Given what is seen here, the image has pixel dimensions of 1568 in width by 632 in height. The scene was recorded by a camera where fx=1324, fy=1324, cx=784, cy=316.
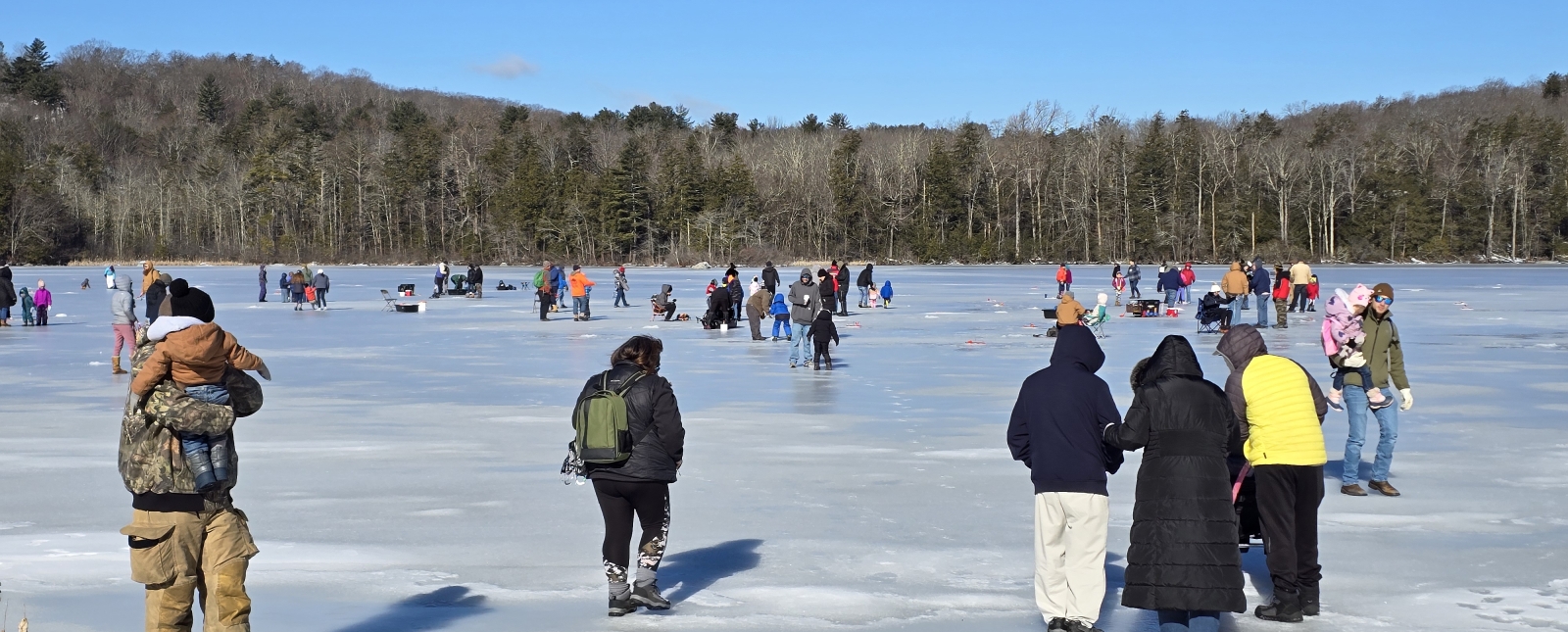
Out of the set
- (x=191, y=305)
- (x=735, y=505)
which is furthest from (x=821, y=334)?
(x=191, y=305)

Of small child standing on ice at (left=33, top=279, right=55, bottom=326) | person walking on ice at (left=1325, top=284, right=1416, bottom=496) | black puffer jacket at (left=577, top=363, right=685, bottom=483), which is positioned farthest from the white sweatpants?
small child standing on ice at (left=33, top=279, right=55, bottom=326)

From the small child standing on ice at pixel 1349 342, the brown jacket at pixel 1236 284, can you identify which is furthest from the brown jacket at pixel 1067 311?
the brown jacket at pixel 1236 284

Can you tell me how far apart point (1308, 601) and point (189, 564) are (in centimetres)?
426

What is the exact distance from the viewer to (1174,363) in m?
4.66

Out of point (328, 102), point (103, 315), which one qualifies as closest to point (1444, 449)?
point (103, 315)

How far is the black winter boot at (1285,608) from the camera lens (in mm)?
5383

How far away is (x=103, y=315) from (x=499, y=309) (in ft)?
28.3

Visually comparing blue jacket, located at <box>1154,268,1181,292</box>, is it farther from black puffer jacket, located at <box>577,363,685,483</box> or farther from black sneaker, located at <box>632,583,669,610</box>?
black puffer jacket, located at <box>577,363,685,483</box>

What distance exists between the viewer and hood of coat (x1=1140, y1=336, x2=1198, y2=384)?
4656mm

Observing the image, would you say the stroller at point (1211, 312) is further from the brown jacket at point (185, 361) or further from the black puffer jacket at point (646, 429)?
the brown jacket at point (185, 361)

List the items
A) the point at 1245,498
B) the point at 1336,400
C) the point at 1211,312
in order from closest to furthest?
the point at 1245,498 → the point at 1336,400 → the point at 1211,312

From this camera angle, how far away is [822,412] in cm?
1231

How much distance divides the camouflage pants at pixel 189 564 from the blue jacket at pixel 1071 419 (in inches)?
110

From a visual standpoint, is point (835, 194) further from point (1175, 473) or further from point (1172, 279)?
point (1175, 473)
